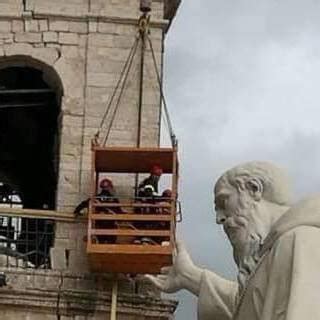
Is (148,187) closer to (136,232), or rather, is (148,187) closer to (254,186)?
(136,232)

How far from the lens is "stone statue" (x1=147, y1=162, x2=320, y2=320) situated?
416 centimetres

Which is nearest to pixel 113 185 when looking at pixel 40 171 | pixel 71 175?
pixel 71 175

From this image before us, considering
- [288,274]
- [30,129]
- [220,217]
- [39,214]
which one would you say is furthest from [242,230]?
[30,129]

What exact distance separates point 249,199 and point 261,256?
250 millimetres

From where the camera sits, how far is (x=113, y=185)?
2014cm

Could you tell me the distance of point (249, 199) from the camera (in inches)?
179

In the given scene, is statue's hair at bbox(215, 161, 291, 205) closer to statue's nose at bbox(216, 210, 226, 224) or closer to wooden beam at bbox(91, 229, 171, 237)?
statue's nose at bbox(216, 210, 226, 224)

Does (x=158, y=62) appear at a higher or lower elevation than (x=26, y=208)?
higher

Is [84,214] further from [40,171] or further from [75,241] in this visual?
[40,171]

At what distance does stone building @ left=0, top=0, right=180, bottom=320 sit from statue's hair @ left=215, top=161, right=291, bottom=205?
1517 centimetres

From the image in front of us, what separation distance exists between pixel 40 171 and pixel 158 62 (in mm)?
1972

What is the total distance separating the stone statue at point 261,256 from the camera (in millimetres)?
4156

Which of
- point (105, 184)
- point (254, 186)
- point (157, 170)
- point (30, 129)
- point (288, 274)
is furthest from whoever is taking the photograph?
point (30, 129)

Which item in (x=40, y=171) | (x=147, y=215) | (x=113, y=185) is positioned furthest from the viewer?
(x=40, y=171)
